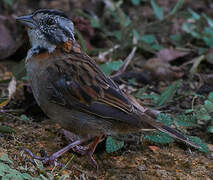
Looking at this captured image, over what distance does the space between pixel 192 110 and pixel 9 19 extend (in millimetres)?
3092

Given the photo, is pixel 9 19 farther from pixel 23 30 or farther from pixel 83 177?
pixel 83 177

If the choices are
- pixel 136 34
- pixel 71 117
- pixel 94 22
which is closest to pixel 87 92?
pixel 71 117

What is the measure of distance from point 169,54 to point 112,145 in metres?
2.27

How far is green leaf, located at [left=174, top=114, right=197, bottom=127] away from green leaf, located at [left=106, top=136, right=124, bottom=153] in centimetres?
66

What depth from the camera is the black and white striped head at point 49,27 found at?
4098 mm

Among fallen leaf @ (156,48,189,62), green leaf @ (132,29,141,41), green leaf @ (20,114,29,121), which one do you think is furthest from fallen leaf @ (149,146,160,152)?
green leaf @ (132,29,141,41)

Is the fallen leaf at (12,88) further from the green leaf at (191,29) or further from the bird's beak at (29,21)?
the green leaf at (191,29)

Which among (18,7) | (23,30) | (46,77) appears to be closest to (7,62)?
(23,30)

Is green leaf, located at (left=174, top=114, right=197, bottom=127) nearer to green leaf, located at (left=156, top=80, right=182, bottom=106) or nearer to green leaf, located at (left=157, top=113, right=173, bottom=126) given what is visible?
green leaf, located at (left=157, top=113, right=173, bottom=126)

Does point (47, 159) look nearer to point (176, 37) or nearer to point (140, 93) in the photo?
point (140, 93)

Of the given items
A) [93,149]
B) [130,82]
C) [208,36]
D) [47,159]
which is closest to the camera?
[47,159]

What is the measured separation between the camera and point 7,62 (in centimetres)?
573

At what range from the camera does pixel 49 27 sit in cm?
411

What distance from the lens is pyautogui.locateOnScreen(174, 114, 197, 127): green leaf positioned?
4332mm
